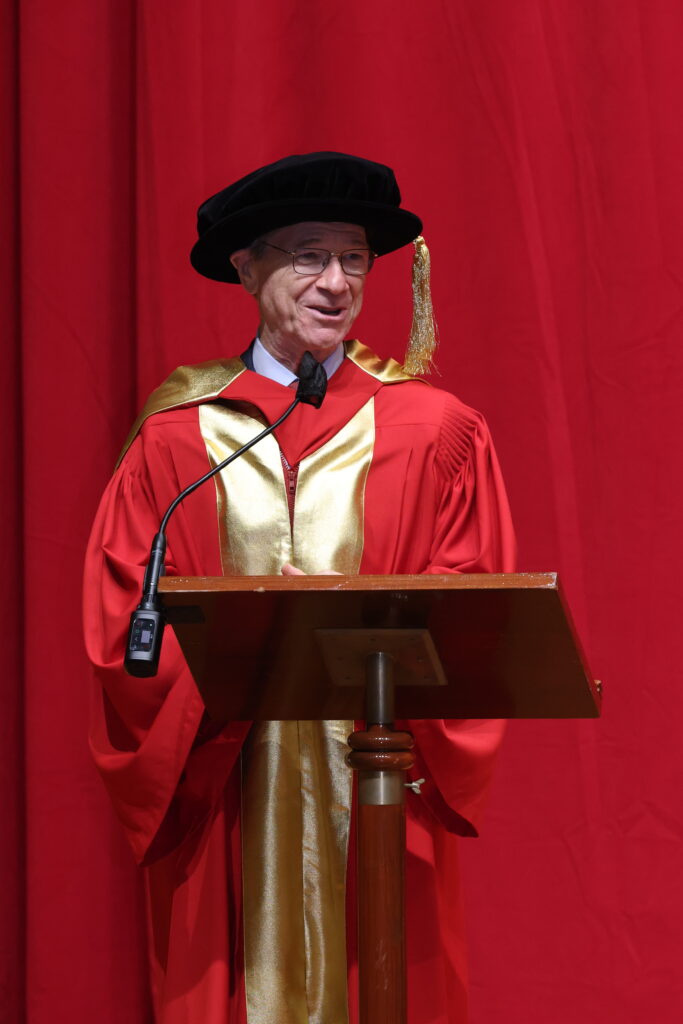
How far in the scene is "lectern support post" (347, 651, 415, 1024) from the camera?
1.57m

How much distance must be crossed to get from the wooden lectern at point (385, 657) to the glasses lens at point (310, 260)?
903mm

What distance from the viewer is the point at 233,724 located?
7.22ft

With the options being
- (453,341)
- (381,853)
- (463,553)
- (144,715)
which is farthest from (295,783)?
(453,341)

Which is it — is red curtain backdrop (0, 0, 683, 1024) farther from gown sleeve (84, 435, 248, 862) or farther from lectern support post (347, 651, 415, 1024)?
lectern support post (347, 651, 415, 1024)

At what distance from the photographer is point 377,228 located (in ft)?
8.09

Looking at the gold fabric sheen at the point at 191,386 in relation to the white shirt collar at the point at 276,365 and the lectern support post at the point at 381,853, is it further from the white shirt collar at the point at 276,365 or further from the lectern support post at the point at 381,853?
the lectern support post at the point at 381,853

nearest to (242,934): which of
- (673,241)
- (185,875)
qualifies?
(185,875)

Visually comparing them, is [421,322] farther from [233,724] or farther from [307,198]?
[233,724]

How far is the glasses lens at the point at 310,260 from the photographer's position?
2379 millimetres

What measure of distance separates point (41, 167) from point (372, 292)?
775 mm

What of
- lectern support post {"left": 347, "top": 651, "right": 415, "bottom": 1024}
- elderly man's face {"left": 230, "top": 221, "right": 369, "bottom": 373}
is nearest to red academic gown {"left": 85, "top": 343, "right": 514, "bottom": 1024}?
elderly man's face {"left": 230, "top": 221, "right": 369, "bottom": 373}

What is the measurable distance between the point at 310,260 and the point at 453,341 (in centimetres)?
74

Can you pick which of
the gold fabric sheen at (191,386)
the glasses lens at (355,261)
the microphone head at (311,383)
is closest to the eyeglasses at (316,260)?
the glasses lens at (355,261)

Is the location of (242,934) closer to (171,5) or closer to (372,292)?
(372,292)
